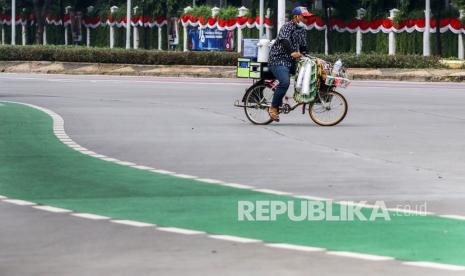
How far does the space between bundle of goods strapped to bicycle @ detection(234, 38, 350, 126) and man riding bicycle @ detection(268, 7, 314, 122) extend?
22cm

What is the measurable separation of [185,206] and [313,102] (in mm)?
11431

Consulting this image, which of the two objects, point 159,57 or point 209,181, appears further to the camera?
point 159,57

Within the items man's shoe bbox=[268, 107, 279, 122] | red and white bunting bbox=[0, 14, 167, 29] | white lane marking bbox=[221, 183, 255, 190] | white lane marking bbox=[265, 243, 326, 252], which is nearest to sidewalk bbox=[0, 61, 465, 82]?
man's shoe bbox=[268, 107, 279, 122]

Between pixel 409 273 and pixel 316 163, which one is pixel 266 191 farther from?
pixel 409 273

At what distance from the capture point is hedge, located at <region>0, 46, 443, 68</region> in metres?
52.3

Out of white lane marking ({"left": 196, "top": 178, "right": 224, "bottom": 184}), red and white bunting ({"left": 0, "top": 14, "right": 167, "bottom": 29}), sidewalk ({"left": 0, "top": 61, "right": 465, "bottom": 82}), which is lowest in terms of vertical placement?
sidewalk ({"left": 0, "top": 61, "right": 465, "bottom": 82})

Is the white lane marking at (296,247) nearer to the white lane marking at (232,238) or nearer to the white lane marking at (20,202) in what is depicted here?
the white lane marking at (232,238)

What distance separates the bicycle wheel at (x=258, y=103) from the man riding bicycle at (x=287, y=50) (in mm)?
374

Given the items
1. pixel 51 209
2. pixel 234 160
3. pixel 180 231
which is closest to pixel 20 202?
pixel 51 209

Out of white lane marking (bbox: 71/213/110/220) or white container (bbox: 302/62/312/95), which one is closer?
white lane marking (bbox: 71/213/110/220)

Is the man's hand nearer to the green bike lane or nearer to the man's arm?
the man's arm

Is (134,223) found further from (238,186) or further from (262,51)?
(262,51)

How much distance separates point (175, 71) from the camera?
181 ft

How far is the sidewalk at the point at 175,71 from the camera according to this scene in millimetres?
49531
